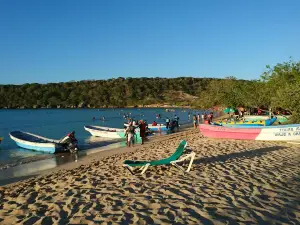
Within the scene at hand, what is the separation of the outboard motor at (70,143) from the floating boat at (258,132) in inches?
327

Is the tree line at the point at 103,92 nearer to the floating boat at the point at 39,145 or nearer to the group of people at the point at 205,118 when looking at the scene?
the group of people at the point at 205,118

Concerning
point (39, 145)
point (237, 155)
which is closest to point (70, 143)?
point (39, 145)

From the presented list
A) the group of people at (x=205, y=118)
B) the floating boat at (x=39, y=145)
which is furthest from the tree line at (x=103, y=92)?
the floating boat at (x=39, y=145)

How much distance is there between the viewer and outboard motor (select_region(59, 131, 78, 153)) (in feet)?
61.2

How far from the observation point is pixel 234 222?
535 cm

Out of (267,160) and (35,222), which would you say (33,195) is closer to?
(35,222)

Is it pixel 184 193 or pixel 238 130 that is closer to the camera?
pixel 184 193

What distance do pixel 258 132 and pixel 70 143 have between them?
11.5 metres

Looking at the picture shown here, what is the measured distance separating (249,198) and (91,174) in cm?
523

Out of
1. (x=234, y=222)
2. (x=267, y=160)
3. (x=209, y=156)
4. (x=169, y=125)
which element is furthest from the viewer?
(x=169, y=125)

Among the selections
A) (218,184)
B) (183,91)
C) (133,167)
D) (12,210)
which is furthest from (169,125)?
(183,91)

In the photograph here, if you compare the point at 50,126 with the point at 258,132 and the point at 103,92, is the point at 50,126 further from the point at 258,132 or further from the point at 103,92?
the point at 103,92

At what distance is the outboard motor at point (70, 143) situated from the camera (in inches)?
734

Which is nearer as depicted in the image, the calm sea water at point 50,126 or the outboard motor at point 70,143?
the outboard motor at point 70,143
